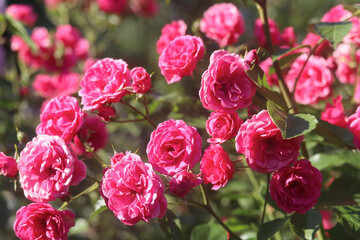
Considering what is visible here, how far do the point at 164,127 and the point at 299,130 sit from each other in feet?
0.76

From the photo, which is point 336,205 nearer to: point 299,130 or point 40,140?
point 299,130

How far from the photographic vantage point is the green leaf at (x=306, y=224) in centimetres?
69

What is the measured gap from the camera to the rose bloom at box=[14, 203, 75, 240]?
2.41 feet

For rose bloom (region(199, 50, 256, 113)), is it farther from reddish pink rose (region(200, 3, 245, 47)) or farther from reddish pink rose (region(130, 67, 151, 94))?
reddish pink rose (region(200, 3, 245, 47))

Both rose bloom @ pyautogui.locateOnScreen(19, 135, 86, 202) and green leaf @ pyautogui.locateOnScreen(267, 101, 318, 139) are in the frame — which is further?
rose bloom @ pyautogui.locateOnScreen(19, 135, 86, 202)

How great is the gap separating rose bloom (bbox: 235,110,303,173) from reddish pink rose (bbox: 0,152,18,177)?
456mm

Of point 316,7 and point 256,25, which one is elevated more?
point 256,25

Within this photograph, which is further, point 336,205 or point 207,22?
point 207,22

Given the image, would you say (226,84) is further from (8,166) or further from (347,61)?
(347,61)

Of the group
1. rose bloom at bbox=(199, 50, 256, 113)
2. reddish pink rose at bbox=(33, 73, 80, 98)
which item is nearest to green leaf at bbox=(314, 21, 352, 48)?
rose bloom at bbox=(199, 50, 256, 113)

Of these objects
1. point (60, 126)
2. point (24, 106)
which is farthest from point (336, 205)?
point (24, 106)

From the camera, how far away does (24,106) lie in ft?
6.29

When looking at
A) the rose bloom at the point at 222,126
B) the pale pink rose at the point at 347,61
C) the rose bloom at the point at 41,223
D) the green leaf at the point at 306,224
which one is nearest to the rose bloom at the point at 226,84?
the rose bloom at the point at 222,126

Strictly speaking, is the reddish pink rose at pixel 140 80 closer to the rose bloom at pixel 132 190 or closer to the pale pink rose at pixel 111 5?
the rose bloom at pixel 132 190
